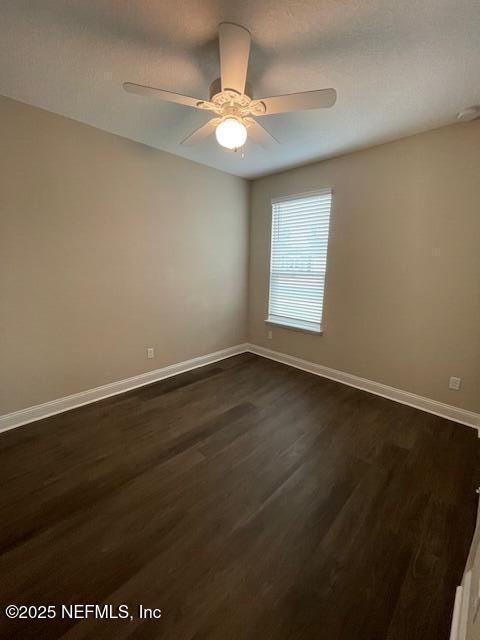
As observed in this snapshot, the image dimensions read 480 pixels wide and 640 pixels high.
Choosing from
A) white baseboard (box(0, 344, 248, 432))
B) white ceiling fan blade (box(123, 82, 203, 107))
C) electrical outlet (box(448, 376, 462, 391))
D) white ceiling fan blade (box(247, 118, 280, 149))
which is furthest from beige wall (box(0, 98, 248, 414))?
electrical outlet (box(448, 376, 462, 391))

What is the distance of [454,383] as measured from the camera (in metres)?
2.40

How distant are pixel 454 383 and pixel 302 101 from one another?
8.54 feet

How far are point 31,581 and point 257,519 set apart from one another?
41.3 inches

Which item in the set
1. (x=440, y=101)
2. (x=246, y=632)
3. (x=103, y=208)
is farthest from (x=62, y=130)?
(x=246, y=632)

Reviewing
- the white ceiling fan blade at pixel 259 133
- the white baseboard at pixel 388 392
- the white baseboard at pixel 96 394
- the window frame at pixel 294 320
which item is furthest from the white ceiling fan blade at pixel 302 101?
the white baseboard at pixel 96 394

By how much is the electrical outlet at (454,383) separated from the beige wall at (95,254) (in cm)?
274

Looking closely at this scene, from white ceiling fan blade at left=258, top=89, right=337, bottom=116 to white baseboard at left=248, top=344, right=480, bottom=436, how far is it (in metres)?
2.60

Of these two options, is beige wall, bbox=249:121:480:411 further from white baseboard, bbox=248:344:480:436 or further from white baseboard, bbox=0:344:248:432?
white baseboard, bbox=0:344:248:432

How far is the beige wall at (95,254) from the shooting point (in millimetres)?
2086

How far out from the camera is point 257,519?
4.73 feet

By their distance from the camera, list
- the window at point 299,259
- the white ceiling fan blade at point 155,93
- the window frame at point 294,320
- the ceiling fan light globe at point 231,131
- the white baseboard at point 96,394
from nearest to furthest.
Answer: the white ceiling fan blade at point 155,93
the ceiling fan light globe at point 231,131
the white baseboard at point 96,394
the window frame at point 294,320
the window at point 299,259

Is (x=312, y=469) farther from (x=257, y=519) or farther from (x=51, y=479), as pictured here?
(x=51, y=479)

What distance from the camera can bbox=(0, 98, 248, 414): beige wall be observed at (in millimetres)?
2086

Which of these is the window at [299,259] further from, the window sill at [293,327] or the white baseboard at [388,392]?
the white baseboard at [388,392]
